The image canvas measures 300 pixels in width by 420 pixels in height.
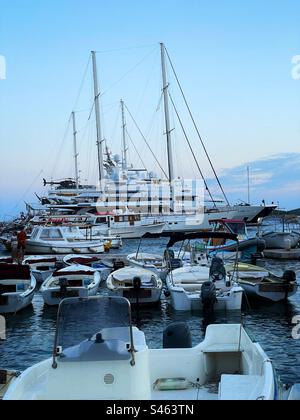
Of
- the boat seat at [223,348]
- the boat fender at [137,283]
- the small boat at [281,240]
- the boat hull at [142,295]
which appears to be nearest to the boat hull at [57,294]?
the boat hull at [142,295]

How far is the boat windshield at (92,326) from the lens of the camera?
5.20 m

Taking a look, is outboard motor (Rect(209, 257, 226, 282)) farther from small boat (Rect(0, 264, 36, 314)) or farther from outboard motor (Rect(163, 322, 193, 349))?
outboard motor (Rect(163, 322, 193, 349))

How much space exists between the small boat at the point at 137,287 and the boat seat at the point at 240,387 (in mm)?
8789

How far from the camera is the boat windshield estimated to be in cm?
520

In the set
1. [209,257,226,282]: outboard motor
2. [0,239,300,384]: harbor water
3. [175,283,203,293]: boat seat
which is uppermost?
[209,257,226,282]: outboard motor

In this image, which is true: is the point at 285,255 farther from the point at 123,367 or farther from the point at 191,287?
the point at 123,367

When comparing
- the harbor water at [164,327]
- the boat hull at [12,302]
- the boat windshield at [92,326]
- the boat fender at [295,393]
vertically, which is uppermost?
the boat windshield at [92,326]

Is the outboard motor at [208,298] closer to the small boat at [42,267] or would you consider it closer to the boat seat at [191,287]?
the boat seat at [191,287]

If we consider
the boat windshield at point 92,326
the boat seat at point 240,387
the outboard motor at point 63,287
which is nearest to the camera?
the boat windshield at point 92,326

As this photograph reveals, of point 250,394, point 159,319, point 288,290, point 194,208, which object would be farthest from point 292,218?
point 250,394

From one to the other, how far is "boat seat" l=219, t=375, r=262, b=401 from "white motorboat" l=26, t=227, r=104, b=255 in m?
27.9

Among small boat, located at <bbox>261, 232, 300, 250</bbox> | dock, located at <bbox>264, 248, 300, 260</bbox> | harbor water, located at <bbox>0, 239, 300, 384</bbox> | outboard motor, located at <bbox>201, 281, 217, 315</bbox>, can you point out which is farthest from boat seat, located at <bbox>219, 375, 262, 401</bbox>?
small boat, located at <bbox>261, 232, 300, 250</bbox>
